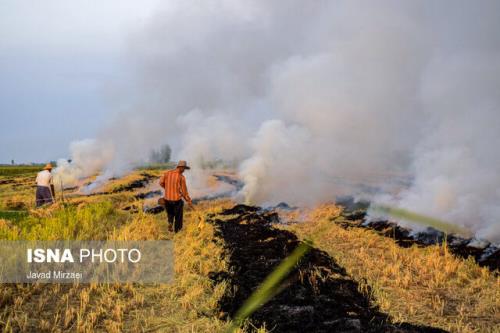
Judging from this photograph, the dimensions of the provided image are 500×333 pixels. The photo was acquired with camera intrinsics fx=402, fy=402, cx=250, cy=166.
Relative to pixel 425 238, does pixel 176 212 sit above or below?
above

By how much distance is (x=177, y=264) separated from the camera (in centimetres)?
→ 693

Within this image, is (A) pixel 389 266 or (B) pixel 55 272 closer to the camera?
(B) pixel 55 272

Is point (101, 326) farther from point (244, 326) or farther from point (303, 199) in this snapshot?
point (303, 199)

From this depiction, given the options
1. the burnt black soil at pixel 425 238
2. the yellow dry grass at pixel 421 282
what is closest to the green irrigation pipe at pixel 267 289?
the yellow dry grass at pixel 421 282

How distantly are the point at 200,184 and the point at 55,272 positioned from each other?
16.0m

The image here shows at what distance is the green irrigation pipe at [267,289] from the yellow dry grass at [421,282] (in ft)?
2.91

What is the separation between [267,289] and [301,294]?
0.51m

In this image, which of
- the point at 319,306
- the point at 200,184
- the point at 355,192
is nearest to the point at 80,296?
the point at 319,306

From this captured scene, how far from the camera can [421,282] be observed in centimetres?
643

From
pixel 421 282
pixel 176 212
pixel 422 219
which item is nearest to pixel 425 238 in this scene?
pixel 422 219

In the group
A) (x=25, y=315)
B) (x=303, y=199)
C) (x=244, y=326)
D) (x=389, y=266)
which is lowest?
(x=244, y=326)

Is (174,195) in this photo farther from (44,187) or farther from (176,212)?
(44,187)

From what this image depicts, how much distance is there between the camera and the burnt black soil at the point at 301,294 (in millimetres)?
4551

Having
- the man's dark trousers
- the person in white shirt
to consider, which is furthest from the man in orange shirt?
the person in white shirt
